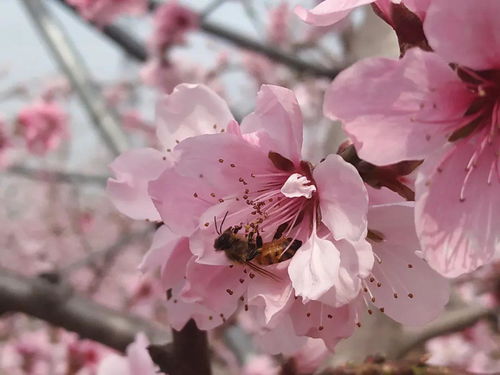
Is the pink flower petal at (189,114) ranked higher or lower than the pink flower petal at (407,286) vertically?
higher

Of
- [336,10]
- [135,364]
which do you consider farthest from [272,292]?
[135,364]

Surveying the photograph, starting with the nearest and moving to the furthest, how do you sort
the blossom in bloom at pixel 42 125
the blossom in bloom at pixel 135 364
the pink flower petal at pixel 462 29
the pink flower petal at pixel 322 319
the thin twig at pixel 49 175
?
the pink flower petal at pixel 462 29 → the pink flower petal at pixel 322 319 → the blossom in bloom at pixel 135 364 → the blossom in bloom at pixel 42 125 → the thin twig at pixel 49 175

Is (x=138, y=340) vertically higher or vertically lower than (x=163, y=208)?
lower

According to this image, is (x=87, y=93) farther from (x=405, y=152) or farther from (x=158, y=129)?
(x=405, y=152)

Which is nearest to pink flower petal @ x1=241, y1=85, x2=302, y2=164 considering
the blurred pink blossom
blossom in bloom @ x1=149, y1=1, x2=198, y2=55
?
the blurred pink blossom

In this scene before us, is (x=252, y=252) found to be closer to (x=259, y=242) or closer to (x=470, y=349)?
(x=259, y=242)

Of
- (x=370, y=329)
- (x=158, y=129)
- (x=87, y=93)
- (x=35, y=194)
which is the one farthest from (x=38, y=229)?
(x=158, y=129)

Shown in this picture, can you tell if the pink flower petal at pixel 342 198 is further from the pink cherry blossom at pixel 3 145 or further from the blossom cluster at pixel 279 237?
the pink cherry blossom at pixel 3 145

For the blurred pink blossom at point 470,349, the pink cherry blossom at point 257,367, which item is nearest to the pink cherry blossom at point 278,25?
the blurred pink blossom at point 470,349
